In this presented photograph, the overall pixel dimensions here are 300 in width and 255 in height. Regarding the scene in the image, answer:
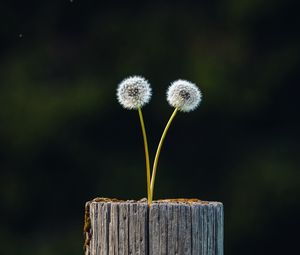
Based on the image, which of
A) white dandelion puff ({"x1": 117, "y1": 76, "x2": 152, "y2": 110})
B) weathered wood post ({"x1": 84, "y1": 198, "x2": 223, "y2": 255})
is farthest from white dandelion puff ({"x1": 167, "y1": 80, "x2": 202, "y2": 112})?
weathered wood post ({"x1": 84, "y1": 198, "x2": 223, "y2": 255})

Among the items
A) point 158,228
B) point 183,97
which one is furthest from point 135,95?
point 158,228

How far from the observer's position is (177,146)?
10.9 metres

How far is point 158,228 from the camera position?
3.57 m

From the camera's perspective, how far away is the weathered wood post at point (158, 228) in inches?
141

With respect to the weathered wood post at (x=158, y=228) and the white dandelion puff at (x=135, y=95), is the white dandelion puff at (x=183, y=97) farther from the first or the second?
the weathered wood post at (x=158, y=228)

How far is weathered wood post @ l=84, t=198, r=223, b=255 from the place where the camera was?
357 centimetres

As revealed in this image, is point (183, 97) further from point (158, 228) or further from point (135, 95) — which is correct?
point (158, 228)

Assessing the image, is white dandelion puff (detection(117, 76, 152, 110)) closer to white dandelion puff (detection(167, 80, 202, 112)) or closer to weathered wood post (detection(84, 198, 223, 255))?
white dandelion puff (detection(167, 80, 202, 112))

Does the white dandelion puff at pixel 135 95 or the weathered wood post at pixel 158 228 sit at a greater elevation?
the white dandelion puff at pixel 135 95

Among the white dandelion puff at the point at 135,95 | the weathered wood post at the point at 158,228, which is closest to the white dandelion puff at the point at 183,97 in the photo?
the white dandelion puff at the point at 135,95

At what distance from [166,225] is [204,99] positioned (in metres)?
7.37
